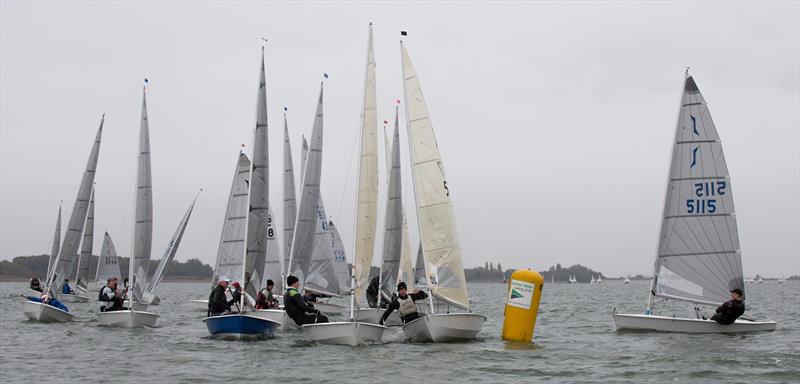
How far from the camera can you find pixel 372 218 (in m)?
29.2

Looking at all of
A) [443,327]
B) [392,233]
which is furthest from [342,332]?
[392,233]

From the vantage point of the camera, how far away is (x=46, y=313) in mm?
29734

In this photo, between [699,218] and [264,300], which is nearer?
[699,218]

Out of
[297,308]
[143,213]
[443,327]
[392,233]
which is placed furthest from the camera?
[392,233]

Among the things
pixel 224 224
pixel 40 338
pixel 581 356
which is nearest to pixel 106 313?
pixel 40 338

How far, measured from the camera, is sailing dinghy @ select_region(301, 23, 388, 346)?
19562 millimetres

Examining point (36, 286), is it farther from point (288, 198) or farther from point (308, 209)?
point (308, 209)

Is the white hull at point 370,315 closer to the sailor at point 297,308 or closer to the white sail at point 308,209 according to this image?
the white sail at point 308,209

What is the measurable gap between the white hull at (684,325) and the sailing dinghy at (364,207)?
692 cm

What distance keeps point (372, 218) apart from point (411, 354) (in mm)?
10878

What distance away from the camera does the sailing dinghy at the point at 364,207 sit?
19.6m

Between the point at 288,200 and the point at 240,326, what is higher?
the point at 288,200

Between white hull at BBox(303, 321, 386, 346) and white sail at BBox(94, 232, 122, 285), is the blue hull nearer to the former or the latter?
white hull at BBox(303, 321, 386, 346)

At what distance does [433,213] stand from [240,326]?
5518mm
